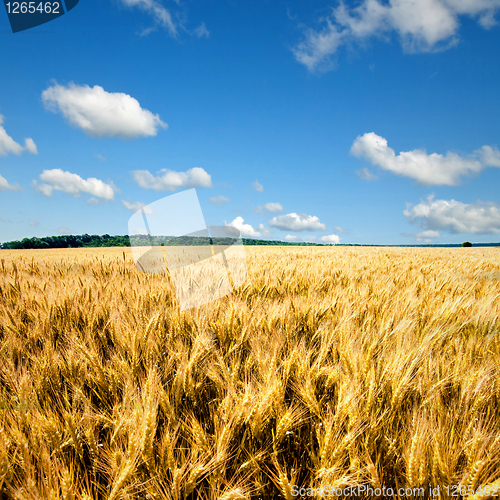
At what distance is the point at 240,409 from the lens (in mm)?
1005

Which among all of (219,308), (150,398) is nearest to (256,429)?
(150,398)

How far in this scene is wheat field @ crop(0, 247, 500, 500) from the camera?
872 mm

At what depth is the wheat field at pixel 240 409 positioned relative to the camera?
0.87m

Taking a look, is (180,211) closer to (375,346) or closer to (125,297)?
(125,297)

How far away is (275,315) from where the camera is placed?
1.97m

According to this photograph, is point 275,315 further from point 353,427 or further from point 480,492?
point 480,492

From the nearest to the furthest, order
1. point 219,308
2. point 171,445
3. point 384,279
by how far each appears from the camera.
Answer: point 171,445 → point 219,308 → point 384,279

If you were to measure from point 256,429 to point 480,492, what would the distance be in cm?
71

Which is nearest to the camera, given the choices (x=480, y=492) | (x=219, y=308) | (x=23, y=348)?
(x=480, y=492)

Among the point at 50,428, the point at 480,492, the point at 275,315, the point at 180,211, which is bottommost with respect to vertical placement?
the point at 480,492

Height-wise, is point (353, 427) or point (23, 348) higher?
point (23, 348)

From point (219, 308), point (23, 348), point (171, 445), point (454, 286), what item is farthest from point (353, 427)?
point (454, 286)

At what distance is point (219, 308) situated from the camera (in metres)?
2.21

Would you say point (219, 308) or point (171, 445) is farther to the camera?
point (219, 308)
